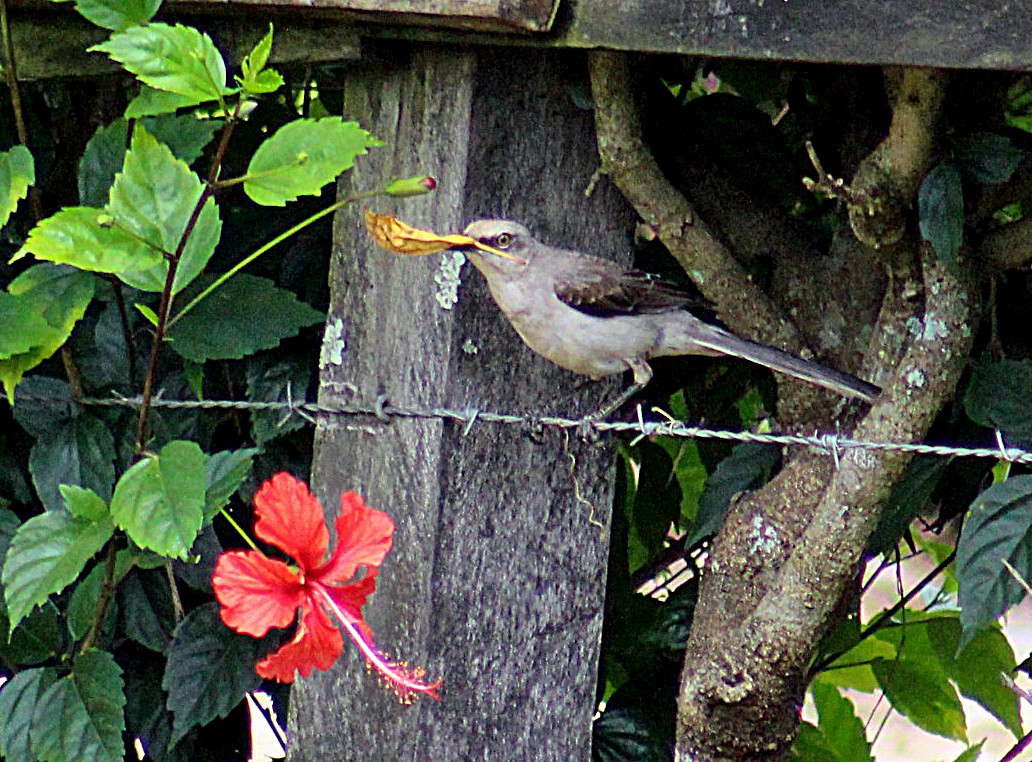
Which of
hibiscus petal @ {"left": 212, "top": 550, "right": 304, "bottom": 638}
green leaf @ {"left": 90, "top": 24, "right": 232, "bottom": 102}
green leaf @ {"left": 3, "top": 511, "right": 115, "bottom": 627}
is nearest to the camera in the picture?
hibiscus petal @ {"left": 212, "top": 550, "right": 304, "bottom": 638}

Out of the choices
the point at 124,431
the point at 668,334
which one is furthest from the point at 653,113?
the point at 124,431

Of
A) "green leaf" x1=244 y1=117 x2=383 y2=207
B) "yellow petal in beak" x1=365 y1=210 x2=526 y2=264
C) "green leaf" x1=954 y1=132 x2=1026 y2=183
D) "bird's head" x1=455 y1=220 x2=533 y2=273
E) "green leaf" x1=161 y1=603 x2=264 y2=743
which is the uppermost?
"green leaf" x1=954 y1=132 x2=1026 y2=183

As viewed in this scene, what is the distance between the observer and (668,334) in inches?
98.0

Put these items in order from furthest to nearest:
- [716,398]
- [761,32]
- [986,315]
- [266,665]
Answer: [716,398] < [986,315] < [761,32] < [266,665]

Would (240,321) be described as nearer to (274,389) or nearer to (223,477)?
(274,389)

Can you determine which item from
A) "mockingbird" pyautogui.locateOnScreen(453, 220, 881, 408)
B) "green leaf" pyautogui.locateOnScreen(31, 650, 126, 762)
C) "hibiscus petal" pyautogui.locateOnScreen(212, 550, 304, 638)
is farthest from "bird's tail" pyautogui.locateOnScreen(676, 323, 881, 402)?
"green leaf" pyautogui.locateOnScreen(31, 650, 126, 762)

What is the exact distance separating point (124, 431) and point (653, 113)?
1.06m

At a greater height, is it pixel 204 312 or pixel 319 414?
pixel 204 312

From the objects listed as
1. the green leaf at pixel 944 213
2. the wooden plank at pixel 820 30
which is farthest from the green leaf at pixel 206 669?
the green leaf at pixel 944 213

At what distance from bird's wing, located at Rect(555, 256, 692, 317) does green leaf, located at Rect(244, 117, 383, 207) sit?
607mm

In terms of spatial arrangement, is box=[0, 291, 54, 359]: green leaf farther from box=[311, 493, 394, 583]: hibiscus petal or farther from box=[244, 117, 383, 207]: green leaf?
box=[311, 493, 394, 583]: hibiscus petal

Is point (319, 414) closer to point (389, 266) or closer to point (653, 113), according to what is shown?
point (389, 266)

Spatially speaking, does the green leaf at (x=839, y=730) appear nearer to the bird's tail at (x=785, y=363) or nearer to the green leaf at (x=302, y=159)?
the bird's tail at (x=785, y=363)

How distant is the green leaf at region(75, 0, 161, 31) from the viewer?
Answer: 1920 millimetres
